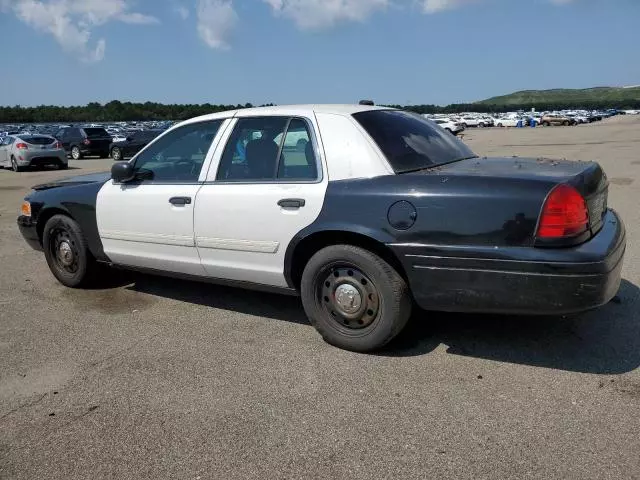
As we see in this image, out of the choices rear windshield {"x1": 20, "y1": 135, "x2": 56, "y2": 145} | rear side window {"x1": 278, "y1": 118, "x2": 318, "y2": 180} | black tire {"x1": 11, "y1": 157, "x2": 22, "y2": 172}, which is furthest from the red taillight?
black tire {"x1": 11, "y1": 157, "x2": 22, "y2": 172}

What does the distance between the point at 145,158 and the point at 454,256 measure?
2.85 metres

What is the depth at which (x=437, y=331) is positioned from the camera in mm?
4316

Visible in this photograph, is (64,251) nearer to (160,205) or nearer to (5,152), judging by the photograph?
(160,205)

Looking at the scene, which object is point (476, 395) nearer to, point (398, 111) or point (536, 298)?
point (536, 298)

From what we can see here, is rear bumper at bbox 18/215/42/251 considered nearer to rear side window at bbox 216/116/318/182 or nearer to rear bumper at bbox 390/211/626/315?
rear side window at bbox 216/116/318/182

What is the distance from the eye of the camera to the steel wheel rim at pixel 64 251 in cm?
556

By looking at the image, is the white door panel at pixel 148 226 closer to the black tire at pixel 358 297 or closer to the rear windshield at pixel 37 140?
the black tire at pixel 358 297

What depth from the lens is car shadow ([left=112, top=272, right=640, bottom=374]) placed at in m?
3.75

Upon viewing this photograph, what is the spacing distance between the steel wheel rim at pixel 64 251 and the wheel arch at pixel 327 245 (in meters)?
2.42

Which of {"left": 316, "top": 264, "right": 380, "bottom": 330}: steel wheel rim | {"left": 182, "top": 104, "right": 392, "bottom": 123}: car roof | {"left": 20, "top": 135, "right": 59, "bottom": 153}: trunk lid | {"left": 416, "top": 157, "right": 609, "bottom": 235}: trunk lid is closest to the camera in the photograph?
{"left": 416, "top": 157, "right": 609, "bottom": 235}: trunk lid

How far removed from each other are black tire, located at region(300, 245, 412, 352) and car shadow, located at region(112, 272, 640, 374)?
21cm

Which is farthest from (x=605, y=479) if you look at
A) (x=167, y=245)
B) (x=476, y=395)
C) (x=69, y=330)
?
(x=69, y=330)

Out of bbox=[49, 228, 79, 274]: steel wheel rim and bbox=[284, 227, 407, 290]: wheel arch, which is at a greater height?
bbox=[284, 227, 407, 290]: wheel arch

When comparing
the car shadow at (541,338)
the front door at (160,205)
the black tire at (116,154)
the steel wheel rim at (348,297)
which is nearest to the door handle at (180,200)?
the front door at (160,205)
